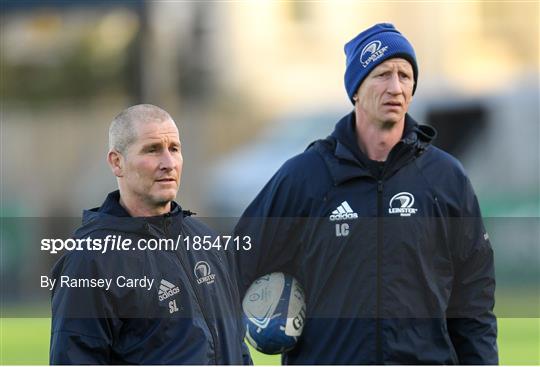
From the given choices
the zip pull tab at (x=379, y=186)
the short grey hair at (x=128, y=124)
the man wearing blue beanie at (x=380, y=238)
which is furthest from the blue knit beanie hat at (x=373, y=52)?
the short grey hair at (x=128, y=124)

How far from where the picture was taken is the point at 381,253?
13.2 ft

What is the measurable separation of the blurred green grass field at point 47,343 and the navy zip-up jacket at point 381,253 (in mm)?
3572

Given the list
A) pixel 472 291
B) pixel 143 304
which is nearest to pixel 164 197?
pixel 143 304

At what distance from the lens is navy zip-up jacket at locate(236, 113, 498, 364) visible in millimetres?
4008

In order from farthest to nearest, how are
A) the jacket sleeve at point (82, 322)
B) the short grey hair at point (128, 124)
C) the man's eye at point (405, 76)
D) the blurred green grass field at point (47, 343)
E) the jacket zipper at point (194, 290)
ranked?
1. the blurred green grass field at point (47, 343)
2. the man's eye at point (405, 76)
3. the short grey hair at point (128, 124)
4. the jacket zipper at point (194, 290)
5. the jacket sleeve at point (82, 322)

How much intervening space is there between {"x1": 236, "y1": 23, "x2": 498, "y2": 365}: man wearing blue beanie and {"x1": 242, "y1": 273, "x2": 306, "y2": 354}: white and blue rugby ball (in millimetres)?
35

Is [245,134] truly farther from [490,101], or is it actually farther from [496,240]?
[496,240]

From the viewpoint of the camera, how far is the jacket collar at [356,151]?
4.14 metres

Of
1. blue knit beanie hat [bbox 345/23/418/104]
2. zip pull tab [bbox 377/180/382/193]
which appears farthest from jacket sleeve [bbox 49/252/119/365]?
blue knit beanie hat [bbox 345/23/418/104]

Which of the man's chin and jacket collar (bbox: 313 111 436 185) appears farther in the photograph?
jacket collar (bbox: 313 111 436 185)

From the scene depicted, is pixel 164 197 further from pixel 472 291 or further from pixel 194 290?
pixel 472 291

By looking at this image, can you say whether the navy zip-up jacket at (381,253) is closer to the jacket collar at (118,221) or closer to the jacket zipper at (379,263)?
the jacket zipper at (379,263)

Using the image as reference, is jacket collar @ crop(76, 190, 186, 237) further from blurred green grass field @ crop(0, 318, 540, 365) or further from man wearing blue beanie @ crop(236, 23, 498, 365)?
blurred green grass field @ crop(0, 318, 540, 365)

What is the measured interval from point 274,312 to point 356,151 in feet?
2.28
